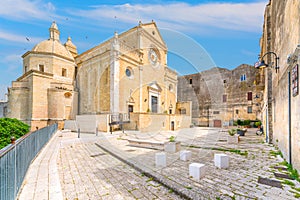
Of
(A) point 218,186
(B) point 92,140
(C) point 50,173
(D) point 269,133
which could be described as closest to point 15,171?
(C) point 50,173

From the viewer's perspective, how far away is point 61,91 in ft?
61.2

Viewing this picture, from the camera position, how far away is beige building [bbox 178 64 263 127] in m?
22.6

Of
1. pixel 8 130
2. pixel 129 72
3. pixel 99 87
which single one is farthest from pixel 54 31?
pixel 8 130

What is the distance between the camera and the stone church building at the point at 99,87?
16.7m

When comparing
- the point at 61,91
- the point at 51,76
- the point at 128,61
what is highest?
the point at 128,61

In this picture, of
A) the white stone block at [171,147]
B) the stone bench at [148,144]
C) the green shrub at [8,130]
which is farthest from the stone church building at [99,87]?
the white stone block at [171,147]

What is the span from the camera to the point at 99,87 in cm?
1820

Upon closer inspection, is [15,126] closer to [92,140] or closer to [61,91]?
[92,140]

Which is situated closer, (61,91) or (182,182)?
(182,182)

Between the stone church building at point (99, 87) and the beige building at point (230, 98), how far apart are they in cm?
467

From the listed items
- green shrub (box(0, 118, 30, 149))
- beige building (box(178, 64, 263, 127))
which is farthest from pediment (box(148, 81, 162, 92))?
green shrub (box(0, 118, 30, 149))

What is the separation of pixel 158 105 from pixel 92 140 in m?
14.6

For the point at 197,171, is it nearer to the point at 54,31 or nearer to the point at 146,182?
the point at 146,182

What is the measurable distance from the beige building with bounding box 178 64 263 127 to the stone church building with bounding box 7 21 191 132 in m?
4.67
